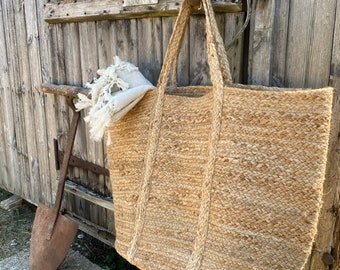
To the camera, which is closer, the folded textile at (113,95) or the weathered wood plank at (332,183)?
the weathered wood plank at (332,183)

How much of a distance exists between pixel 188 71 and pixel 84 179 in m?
1.11

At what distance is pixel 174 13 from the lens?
4.75ft

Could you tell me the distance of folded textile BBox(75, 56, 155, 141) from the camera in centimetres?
122

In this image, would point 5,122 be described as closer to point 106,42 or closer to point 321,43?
point 106,42

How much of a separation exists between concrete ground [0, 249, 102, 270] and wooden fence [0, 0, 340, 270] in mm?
210

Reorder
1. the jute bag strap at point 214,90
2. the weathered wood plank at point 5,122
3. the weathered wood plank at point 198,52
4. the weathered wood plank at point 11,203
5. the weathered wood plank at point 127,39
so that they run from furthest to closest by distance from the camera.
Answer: the weathered wood plank at point 11,203 < the weathered wood plank at point 5,122 < the weathered wood plank at point 127,39 < the weathered wood plank at point 198,52 < the jute bag strap at point 214,90

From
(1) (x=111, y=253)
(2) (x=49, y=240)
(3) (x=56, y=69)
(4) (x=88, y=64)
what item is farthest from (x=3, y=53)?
(1) (x=111, y=253)

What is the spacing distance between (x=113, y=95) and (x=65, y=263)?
1.44m

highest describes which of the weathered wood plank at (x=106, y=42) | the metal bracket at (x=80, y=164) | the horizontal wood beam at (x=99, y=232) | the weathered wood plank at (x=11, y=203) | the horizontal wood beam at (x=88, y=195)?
the weathered wood plank at (x=106, y=42)

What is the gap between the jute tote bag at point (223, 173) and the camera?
91 centimetres

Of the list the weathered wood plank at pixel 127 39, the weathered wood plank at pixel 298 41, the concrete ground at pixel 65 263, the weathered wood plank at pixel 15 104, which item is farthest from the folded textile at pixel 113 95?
the weathered wood plank at pixel 15 104

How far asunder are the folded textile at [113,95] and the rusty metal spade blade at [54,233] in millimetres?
676

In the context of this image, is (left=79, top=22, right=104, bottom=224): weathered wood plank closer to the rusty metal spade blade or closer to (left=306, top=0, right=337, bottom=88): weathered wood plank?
the rusty metal spade blade

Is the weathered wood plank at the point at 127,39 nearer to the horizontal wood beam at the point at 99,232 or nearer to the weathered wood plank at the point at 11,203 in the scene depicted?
the horizontal wood beam at the point at 99,232
